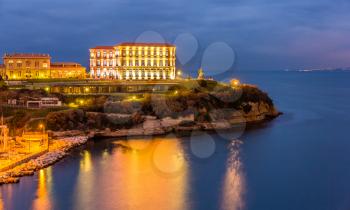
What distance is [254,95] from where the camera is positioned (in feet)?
199

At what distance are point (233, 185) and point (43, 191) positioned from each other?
12.3m

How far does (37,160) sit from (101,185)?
6594 mm

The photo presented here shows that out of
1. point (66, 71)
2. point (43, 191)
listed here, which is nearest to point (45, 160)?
point (43, 191)

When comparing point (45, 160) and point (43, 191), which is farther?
point (45, 160)

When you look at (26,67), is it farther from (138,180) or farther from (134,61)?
(138,180)

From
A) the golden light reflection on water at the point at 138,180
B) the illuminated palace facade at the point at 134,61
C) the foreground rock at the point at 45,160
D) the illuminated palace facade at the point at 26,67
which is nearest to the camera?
the golden light reflection on water at the point at 138,180

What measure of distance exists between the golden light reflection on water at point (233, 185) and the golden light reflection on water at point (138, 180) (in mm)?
2579

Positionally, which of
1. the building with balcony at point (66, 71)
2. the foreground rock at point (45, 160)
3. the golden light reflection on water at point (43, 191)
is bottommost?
the golden light reflection on water at point (43, 191)

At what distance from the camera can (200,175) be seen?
32625 mm

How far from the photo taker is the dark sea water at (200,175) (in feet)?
88.8

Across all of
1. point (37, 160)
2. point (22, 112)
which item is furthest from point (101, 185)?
point (22, 112)

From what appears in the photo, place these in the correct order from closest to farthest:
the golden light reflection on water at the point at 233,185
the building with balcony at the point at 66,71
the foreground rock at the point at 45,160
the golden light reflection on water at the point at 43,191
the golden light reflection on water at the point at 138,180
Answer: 1. the golden light reflection on water at the point at 43,191
2. the golden light reflection on water at the point at 233,185
3. the golden light reflection on water at the point at 138,180
4. the foreground rock at the point at 45,160
5. the building with balcony at the point at 66,71

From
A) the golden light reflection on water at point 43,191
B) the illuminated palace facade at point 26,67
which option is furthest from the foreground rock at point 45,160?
the illuminated palace facade at point 26,67

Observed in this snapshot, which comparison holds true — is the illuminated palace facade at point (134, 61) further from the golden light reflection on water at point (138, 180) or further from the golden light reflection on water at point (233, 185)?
the golden light reflection on water at point (233, 185)
